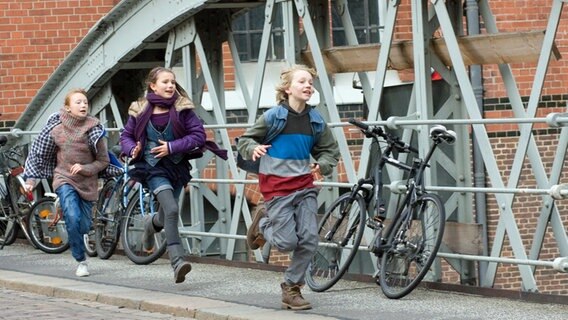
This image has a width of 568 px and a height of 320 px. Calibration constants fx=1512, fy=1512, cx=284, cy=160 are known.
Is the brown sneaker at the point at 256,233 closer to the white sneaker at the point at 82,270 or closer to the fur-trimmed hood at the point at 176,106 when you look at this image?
the fur-trimmed hood at the point at 176,106

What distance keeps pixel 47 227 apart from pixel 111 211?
1.36 meters

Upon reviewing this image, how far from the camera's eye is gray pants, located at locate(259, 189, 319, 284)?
365 inches

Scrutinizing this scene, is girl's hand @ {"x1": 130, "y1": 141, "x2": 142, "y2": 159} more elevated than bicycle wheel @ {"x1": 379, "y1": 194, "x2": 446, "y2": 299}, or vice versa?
girl's hand @ {"x1": 130, "y1": 141, "x2": 142, "y2": 159}

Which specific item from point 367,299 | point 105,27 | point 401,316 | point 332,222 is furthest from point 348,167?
point 105,27

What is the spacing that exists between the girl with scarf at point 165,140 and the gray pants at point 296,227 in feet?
4.40

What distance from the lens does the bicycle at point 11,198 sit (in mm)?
14664

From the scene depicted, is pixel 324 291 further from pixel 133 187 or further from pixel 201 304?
pixel 133 187

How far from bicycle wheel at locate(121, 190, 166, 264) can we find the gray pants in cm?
309

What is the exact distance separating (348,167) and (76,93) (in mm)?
2207

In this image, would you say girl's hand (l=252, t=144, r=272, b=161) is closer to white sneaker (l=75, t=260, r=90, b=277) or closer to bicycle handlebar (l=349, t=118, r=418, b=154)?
bicycle handlebar (l=349, t=118, r=418, b=154)

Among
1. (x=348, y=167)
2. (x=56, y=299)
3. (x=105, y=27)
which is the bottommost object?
(x=56, y=299)

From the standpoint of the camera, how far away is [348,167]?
11.2m

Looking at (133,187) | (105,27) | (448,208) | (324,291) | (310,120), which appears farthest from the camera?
(105,27)

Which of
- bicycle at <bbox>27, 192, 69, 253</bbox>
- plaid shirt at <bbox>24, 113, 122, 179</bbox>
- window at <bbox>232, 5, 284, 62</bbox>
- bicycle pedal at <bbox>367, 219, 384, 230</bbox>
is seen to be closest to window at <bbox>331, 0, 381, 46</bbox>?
window at <bbox>232, 5, 284, 62</bbox>
